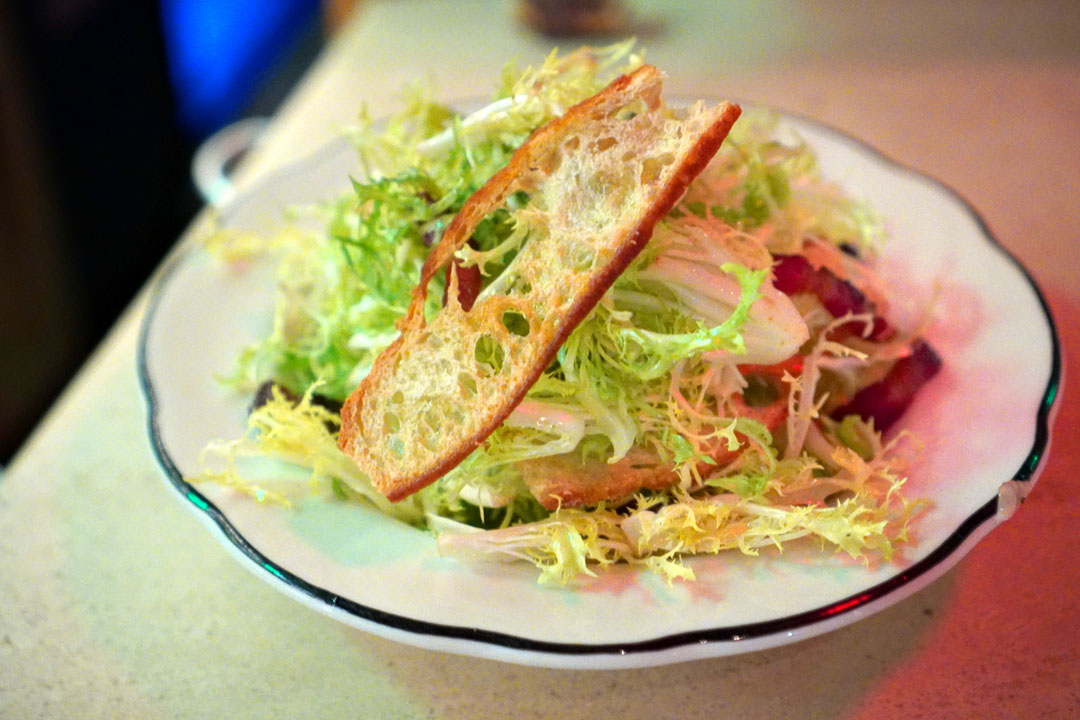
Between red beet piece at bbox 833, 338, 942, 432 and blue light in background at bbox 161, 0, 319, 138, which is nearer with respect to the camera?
red beet piece at bbox 833, 338, 942, 432

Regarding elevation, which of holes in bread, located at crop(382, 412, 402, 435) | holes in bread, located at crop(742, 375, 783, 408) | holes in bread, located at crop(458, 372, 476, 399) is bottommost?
holes in bread, located at crop(382, 412, 402, 435)

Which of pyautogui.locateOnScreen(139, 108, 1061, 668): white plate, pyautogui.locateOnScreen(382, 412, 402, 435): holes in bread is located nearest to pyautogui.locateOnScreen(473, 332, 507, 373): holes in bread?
pyautogui.locateOnScreen(382, 412, 402, 435): holes in bread

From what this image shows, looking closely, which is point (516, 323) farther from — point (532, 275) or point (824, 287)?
point (824, 287)

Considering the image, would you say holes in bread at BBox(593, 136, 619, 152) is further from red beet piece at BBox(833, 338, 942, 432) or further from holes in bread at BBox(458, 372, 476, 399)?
red beet piece at BBox(833, 338, 942, 432)

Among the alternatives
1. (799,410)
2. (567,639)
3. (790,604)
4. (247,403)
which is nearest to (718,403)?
(799,410)

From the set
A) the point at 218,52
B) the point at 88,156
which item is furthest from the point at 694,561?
the point at 218,52

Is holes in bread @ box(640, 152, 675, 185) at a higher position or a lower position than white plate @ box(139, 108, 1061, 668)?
higher
